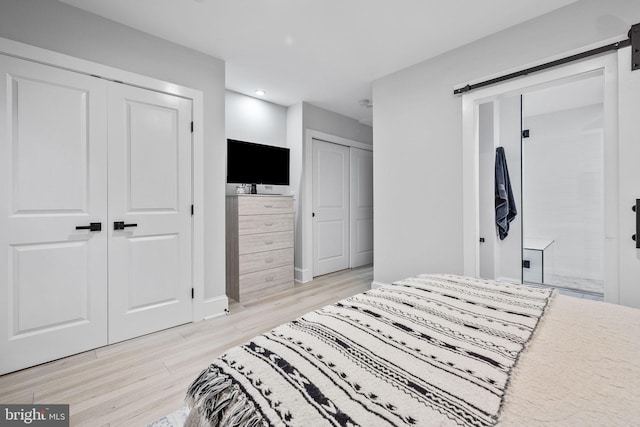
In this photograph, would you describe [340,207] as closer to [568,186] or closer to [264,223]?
[264,223]

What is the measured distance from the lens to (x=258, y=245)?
341 cm

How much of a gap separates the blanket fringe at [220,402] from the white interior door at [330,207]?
3.50 metres

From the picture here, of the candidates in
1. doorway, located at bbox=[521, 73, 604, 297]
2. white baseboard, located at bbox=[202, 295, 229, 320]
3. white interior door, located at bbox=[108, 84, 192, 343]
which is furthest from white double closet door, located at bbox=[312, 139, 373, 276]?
doorway, located at bbox=[521, 73, 604, 297]

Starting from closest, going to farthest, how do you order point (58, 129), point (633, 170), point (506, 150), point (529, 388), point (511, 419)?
point (511, 419)
point (529, 388)
point (633, 170)
point (58, 129)
point (506, 150)

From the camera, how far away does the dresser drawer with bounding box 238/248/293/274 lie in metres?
3.29

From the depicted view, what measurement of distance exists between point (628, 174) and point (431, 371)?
7.21 feet

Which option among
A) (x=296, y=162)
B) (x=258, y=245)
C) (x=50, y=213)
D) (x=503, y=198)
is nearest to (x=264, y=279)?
(x=258, y=245)

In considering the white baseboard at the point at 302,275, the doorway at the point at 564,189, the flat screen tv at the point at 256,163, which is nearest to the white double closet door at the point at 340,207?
the white baseboard at the point at 302,275

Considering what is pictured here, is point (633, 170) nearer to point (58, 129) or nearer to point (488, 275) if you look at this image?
point (488, 275)

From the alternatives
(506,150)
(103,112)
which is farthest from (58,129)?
(506,150)

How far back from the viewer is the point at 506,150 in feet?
11.2

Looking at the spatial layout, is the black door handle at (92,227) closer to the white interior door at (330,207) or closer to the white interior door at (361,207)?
the white interior door at (330,207)

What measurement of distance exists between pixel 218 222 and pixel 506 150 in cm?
354

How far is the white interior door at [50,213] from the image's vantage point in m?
1.87
